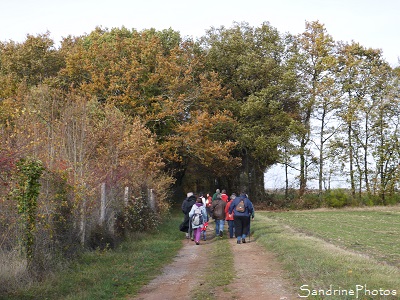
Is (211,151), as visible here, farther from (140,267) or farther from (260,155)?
(140,267)

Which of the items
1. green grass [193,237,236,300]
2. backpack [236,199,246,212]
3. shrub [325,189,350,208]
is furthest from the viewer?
shrub [325,189,350,208]

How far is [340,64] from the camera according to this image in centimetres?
5278

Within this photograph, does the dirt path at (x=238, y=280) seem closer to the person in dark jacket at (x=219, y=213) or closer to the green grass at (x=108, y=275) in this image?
the green grass at (x=108, y=275)

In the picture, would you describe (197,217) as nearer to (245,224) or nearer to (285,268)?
(245,224)

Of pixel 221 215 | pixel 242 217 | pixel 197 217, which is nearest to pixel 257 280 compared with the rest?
pixel 242 217

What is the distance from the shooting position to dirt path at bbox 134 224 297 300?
10.4 metres

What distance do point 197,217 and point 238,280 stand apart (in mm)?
9785

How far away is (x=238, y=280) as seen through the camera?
1189 cm

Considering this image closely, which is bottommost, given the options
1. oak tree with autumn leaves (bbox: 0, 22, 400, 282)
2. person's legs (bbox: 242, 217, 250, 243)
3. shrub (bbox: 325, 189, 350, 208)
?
person's legs (bbox: 242, 217, 250, 243)

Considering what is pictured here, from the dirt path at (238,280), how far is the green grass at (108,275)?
0.43 metres

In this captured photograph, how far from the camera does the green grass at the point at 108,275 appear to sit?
415 inches

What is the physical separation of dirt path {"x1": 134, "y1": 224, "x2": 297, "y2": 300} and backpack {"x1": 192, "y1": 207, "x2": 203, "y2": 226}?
12.7 feet

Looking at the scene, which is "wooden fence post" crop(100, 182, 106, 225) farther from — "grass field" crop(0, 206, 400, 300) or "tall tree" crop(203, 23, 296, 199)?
"tall tree" crop(203, 23, 296, 199)

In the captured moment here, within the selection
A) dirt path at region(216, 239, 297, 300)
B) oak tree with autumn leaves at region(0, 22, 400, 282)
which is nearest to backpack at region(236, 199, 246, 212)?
dirt path at region(216, 239, 297, 300)
